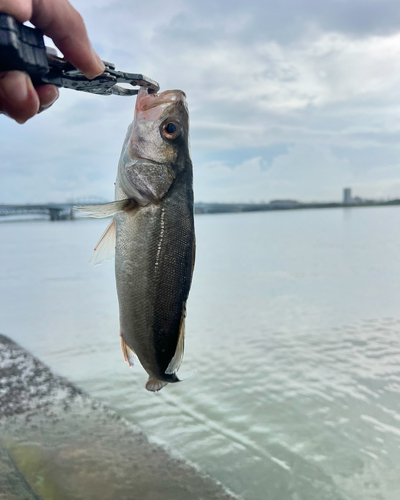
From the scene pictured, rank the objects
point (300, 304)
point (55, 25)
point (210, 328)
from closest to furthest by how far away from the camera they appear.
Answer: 1. point (55, 25)
2. point (210, 328)
3. point (300, 304)

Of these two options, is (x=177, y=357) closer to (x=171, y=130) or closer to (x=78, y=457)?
(x=171, y=130)

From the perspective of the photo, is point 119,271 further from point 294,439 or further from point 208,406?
point 208,406

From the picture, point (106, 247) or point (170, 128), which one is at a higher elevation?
point (170, 128)

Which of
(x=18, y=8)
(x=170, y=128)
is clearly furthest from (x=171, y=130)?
(x=18, y=8)

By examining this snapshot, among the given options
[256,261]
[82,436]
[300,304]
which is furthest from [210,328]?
[256,261]

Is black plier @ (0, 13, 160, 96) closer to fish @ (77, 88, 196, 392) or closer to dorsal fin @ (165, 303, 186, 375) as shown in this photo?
fish @ (77, 88, 196, 392)

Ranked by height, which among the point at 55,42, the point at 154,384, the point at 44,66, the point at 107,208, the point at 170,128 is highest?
the point at 55,42

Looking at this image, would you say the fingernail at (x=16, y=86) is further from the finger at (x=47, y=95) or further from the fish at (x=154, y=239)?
the fish at (x=154, y=239)
